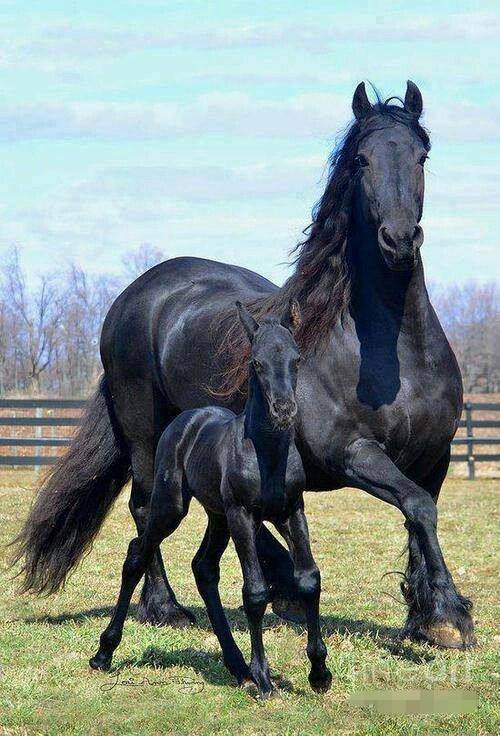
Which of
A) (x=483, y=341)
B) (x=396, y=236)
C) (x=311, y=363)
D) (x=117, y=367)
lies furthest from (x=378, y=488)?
(x=483, y=341)

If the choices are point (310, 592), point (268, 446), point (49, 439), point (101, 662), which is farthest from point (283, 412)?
point (49, 439)

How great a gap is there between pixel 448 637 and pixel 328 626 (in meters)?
1.07

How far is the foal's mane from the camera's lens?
604 cm

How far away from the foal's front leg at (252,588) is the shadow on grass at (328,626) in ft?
3.05

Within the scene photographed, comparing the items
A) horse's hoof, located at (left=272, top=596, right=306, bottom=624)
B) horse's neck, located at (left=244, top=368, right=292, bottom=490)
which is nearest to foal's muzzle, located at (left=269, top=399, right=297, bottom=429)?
horse's neck, located at (left=244, top=368, right=292, bottom=490)

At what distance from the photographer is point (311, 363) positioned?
6.09m

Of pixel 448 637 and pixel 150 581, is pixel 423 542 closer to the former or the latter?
pixel 448 637

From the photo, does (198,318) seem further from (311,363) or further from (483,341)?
(483,341)

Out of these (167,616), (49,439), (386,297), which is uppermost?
(386,297)

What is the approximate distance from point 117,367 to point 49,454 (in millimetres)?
13463

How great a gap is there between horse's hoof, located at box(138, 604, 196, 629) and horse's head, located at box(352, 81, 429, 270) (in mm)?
2783

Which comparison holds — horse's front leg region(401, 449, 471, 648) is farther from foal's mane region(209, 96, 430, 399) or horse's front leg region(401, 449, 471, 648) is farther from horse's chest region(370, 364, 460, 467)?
foal's mane region(209, 96, 430, 399)

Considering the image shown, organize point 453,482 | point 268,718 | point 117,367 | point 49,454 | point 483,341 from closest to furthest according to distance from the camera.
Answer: point 268,718, point 117,367, point 453,482, point 49,454, point 483,341

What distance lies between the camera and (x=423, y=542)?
541cm
